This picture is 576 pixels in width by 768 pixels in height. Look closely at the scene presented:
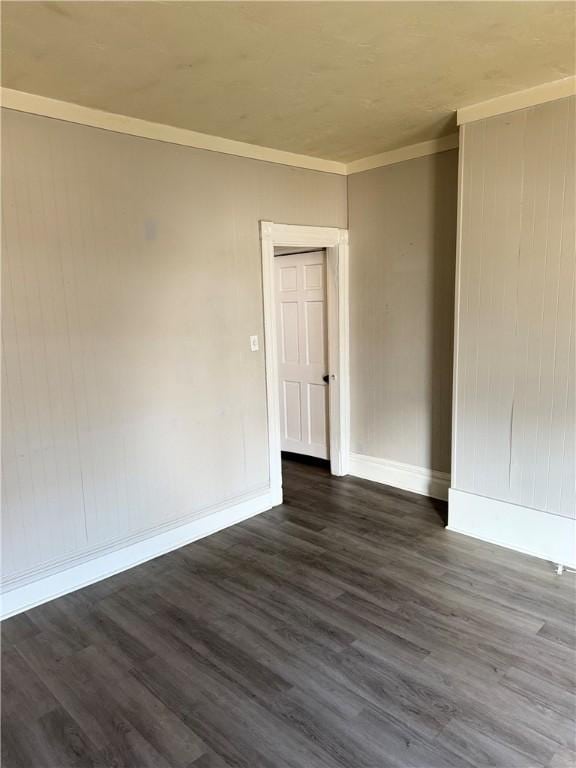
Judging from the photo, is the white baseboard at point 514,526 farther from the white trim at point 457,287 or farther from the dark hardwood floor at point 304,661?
the white trim at point 457,287

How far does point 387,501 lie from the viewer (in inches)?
163

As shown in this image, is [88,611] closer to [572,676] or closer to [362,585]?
[362,585]

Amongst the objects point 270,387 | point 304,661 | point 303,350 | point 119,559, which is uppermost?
point 303,350

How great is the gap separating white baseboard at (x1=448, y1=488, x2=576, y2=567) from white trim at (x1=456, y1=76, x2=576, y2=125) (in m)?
2.35

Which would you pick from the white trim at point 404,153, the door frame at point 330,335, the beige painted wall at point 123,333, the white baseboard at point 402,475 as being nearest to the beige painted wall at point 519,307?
the white trim at point 404,153

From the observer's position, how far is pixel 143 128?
307 cm

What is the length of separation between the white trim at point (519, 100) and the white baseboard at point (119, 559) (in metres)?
2.93

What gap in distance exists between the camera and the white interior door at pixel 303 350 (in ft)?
15.9

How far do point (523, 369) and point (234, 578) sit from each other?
2.14 m

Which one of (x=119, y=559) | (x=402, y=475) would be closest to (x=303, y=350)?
(x=402, y=475)

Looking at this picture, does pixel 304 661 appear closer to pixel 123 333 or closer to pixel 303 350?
pixel 123 333

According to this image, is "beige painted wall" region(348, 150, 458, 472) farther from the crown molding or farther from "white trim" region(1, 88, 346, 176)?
"white trim" region(1, 88, 346, 176)

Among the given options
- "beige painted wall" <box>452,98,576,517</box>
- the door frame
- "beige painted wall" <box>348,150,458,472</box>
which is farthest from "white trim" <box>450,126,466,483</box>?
the door frame

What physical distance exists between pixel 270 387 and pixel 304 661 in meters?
2.03
